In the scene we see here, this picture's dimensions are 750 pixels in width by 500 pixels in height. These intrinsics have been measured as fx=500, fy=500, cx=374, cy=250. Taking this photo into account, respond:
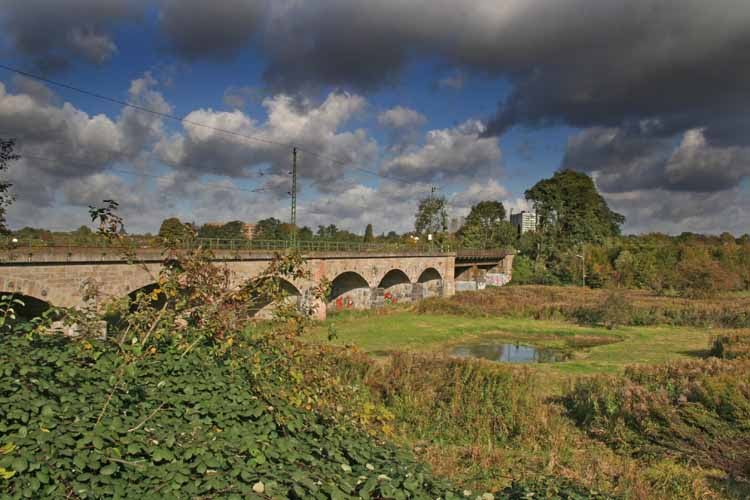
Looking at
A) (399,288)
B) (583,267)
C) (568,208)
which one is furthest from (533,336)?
(568,208)

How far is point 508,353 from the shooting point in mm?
24344

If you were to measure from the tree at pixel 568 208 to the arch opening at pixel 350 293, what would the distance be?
31.4 m

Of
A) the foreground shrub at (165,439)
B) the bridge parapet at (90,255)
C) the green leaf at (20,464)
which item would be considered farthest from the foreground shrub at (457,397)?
the green leaf at (20,464)

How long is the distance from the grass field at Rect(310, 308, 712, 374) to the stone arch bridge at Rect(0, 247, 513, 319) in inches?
→ 108

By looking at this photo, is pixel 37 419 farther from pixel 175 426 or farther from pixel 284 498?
pixel 284 498

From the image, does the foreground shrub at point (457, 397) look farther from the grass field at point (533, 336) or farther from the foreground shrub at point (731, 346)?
the foreground shrub at point (731, 346)

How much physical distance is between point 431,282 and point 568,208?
2240 cm

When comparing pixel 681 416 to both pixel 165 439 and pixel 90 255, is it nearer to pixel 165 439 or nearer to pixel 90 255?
pixel 165 439

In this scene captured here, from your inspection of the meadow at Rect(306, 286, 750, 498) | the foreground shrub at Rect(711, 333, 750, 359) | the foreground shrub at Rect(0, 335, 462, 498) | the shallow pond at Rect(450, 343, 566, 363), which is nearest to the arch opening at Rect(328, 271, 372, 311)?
the shallow pond at Rect(450, 343, 566, 363)

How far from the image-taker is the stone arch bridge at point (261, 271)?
15391mm

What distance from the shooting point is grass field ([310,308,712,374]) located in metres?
21.3

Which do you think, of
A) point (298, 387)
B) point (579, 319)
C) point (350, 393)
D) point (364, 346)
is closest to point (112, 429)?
point (298, 387)

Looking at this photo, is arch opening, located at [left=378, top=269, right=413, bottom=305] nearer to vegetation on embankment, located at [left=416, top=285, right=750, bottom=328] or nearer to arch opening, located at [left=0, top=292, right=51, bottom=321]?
vegetation on embankment, located at [left=416, top=285, right=750, bottom=328]

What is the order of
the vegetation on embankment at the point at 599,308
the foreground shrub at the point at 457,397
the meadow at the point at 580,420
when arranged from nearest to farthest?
the meadow at the point at 580,420 < the foreground shrub at the point at 457,397 < the vegetation on embankment at the point at 599,308
